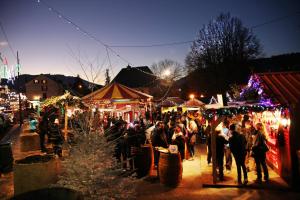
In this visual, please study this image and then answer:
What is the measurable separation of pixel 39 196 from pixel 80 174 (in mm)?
1344

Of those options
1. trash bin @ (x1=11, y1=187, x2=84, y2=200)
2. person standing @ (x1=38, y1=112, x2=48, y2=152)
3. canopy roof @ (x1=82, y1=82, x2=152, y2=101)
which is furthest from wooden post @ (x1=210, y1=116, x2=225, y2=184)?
person standing @ (x1=38, y1=112, x2=48, y2=152)

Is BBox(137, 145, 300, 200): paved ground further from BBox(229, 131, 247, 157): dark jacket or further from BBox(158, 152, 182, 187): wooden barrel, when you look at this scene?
BBox(229, 131, 247, 157): dark jacket

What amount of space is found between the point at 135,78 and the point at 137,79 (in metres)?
0.47

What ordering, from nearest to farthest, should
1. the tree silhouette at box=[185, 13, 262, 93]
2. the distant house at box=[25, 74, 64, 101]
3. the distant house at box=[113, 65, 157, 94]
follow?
1. the tree silhouette at box=[185, 13, 262, 93]
2. the distant house at box=[113, 65, 157, 94]
3. the distant house at box=[25, 74, 64, 101]

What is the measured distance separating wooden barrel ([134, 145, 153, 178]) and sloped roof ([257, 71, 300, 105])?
418 cm

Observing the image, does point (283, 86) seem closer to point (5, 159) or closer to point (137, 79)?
point (5, 159)

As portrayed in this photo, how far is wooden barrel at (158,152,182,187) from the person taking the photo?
852cm

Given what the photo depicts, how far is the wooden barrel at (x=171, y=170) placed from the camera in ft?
28.0

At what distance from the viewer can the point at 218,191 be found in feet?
26.7

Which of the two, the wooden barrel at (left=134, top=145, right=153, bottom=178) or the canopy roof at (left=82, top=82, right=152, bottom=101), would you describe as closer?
the wooden barrel at (left=134, top=145, right=153, bottom=178)

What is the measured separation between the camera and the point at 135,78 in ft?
171

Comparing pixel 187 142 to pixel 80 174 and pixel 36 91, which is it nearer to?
pixel 80 174

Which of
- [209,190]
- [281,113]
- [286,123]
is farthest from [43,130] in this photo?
[286,123]

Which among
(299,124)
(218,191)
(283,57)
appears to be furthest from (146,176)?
(283,57)
